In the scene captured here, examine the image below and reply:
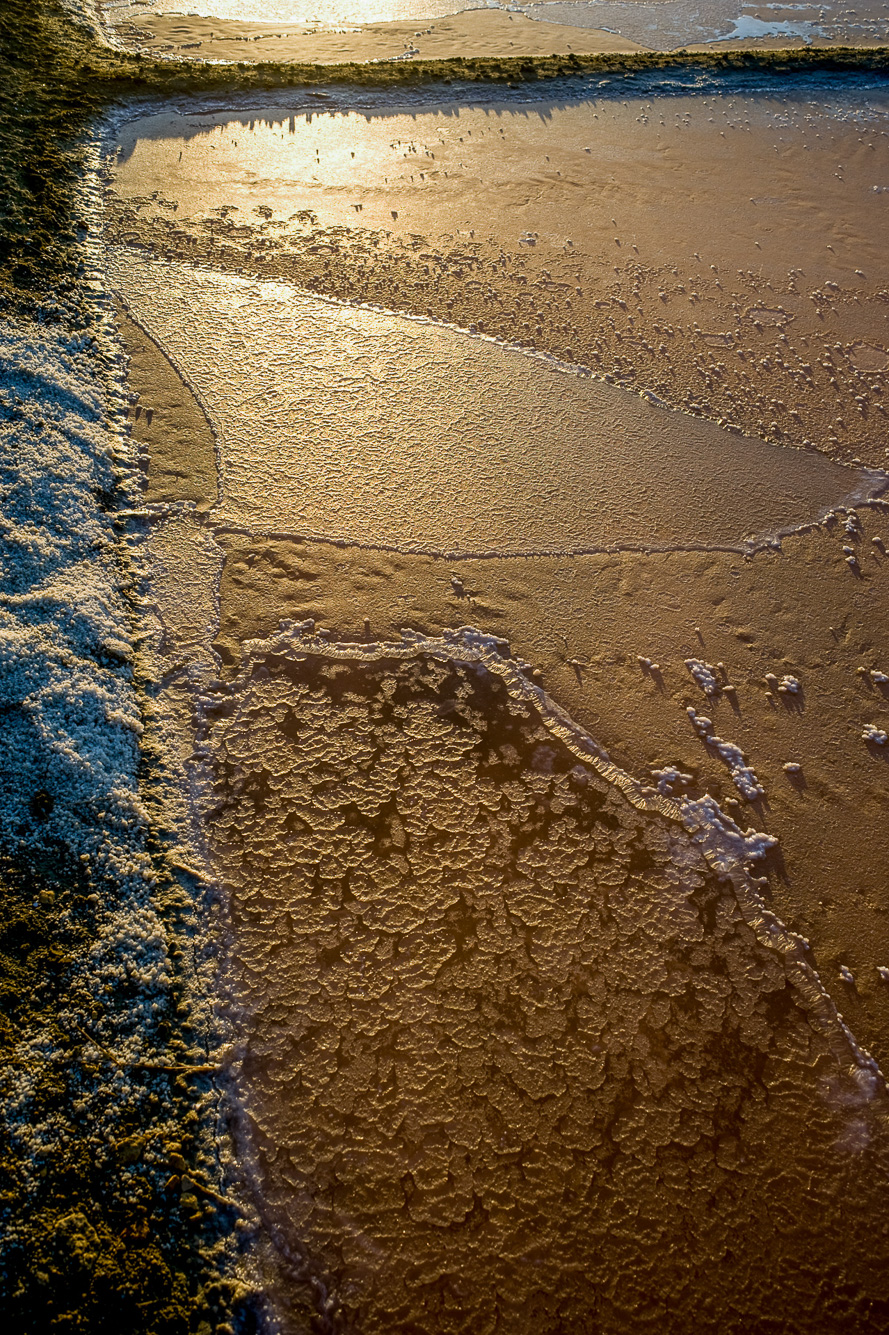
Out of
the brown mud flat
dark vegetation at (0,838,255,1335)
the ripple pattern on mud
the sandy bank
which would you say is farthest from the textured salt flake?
the sandy bank

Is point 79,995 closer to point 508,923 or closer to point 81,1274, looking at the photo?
point 81,1274

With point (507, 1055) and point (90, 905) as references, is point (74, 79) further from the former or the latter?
point (507, 1055)

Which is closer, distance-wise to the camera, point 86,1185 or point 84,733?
point 86,1185

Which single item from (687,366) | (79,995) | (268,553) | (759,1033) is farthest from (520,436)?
(79,995)

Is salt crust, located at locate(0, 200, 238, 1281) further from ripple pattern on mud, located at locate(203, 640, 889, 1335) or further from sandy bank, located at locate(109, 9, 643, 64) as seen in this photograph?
sandy bank, located at locate(109, 9, 643, 64)

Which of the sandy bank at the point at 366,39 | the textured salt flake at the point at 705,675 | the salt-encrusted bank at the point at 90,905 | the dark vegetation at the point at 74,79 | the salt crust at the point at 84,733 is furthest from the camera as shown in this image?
the sandy bank at the point at 366,39

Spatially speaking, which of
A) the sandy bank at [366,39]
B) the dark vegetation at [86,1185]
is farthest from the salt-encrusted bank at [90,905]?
the sandy bank at [366,39]

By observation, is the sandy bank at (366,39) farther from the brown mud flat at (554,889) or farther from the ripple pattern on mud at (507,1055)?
the ripple pattern on mud at (507,1055)

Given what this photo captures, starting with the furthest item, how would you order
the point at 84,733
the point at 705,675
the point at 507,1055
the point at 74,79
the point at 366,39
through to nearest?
the point at 366,39
the point at 74,79
the point at 705,675
the point at 84,733
the point at 507,1055

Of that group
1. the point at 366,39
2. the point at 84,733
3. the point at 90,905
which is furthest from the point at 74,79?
the point at 90,905

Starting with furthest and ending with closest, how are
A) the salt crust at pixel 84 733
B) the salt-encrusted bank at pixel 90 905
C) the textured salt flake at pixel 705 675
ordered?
the textured salt flake at pixel 705 675
the salt crust at pixel 84 733
the salt-encrusted bank at pixel 90 905

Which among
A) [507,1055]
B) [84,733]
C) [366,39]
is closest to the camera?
[507,1055]
